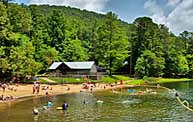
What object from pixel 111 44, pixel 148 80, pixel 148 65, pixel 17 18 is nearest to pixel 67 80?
pixel 17 18

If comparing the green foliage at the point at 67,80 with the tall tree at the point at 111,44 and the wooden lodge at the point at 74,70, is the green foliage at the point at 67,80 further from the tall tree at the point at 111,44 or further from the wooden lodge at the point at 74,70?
the tall tree at the point at 111,44

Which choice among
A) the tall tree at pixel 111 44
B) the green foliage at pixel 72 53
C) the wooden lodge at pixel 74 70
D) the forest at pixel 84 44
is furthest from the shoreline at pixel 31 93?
the green foliage at pixel 72 53

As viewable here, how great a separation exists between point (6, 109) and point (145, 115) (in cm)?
1691

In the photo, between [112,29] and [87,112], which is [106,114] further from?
[112,29]

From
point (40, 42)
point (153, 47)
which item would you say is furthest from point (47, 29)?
point (153, 47)

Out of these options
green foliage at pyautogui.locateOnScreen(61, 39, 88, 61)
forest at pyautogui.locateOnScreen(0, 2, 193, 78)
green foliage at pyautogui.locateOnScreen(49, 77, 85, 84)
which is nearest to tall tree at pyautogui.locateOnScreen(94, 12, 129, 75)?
forest at pyautogui.locateOnScreen(0, 2, 193, 78)

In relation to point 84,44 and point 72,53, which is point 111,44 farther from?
point 84,44

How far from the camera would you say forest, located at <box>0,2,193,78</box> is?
6844 cm

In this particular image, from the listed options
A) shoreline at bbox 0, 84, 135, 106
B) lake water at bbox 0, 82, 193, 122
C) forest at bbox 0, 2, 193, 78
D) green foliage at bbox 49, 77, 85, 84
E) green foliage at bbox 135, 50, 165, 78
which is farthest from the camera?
green foliage at bbox 135, 50, 165, 78

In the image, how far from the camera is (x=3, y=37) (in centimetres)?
6738

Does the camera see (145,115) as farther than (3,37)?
No

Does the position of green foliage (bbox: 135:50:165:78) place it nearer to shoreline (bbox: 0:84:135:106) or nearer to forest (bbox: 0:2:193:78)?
forest (bbox: 0:2:193:78)

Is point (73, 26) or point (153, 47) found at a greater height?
point (73, 26)

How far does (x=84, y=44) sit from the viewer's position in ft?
382
